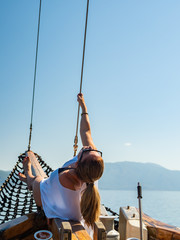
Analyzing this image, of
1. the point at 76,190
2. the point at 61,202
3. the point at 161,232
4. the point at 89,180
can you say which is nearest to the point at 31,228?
the point at 61,202

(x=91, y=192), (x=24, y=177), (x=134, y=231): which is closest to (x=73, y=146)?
(x=24, y=177)

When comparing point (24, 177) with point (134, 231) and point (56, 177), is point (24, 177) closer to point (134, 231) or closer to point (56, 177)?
point (56, 177)

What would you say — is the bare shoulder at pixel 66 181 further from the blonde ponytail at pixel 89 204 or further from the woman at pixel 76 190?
the blonde ponytail at pixel 89 204

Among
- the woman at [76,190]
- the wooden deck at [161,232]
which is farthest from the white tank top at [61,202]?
the wooden deck at [161,232]

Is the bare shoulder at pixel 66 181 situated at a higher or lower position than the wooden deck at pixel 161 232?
higher

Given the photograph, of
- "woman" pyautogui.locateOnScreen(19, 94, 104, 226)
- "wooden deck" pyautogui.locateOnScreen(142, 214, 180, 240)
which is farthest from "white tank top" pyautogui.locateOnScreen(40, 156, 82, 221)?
"wooden deck" pyautogui.locateOnScreen(142, 214, 180, 240)

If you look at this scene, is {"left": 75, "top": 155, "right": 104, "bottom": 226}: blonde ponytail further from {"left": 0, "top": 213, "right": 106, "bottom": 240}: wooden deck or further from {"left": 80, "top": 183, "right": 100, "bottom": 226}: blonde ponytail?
{"left": 0, "top": 213, "right": 106, "bottom": 240}: wooden deck

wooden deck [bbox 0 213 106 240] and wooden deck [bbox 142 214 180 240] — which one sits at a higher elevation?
wooden deck [bbox 0 213 106 240]

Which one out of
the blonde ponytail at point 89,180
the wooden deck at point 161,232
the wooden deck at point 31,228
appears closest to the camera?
the wooden deck at point 31,228

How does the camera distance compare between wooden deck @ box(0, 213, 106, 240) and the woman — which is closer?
wooden deck @ box(0, 213, 106, 240)

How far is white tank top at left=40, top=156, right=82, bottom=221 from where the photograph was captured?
1.77 meters

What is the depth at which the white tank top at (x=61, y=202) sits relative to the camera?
1.77 meters

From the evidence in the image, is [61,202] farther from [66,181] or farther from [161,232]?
[161,232]

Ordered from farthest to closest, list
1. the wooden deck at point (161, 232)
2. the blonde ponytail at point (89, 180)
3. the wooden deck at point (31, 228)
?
the wooden deck at point (161, 232)
the blonde ponytail at point (89, 180)
the wooden deck at point (31, 228)
